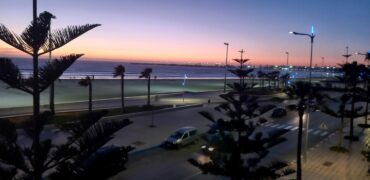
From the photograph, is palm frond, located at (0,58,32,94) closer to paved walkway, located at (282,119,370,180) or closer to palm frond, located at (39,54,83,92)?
palm frond, located at (39,54,83,92)

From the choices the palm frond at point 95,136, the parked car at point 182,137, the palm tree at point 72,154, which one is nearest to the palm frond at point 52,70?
the palm tree at point 72,154

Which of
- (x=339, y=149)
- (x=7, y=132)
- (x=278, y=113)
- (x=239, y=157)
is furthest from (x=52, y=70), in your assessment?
(x=278, y=113)

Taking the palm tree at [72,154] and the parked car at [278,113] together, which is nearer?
the palm tree at [72,154]

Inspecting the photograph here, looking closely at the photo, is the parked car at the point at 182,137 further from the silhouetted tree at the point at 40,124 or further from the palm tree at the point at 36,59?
the palm tree at the point at 36,59

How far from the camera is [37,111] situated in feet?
18.4

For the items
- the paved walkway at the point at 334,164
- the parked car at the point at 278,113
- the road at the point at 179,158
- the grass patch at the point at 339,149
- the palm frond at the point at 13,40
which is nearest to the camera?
the palm frond at the point at 13,40

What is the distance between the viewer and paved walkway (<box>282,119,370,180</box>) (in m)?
18.4

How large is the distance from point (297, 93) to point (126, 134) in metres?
12.5

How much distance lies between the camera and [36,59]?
17.9 ft

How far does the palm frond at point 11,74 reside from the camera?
538cm

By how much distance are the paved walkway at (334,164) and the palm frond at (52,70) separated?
14.9 m

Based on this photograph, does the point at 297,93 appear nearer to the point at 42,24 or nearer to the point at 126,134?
the point at 126,134

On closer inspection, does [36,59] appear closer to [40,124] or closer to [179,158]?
[40,124]

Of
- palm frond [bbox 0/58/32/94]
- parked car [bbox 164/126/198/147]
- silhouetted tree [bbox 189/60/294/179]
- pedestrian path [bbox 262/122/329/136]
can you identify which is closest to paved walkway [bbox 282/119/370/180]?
pedestrian path [bbox 262/122/329/136]
